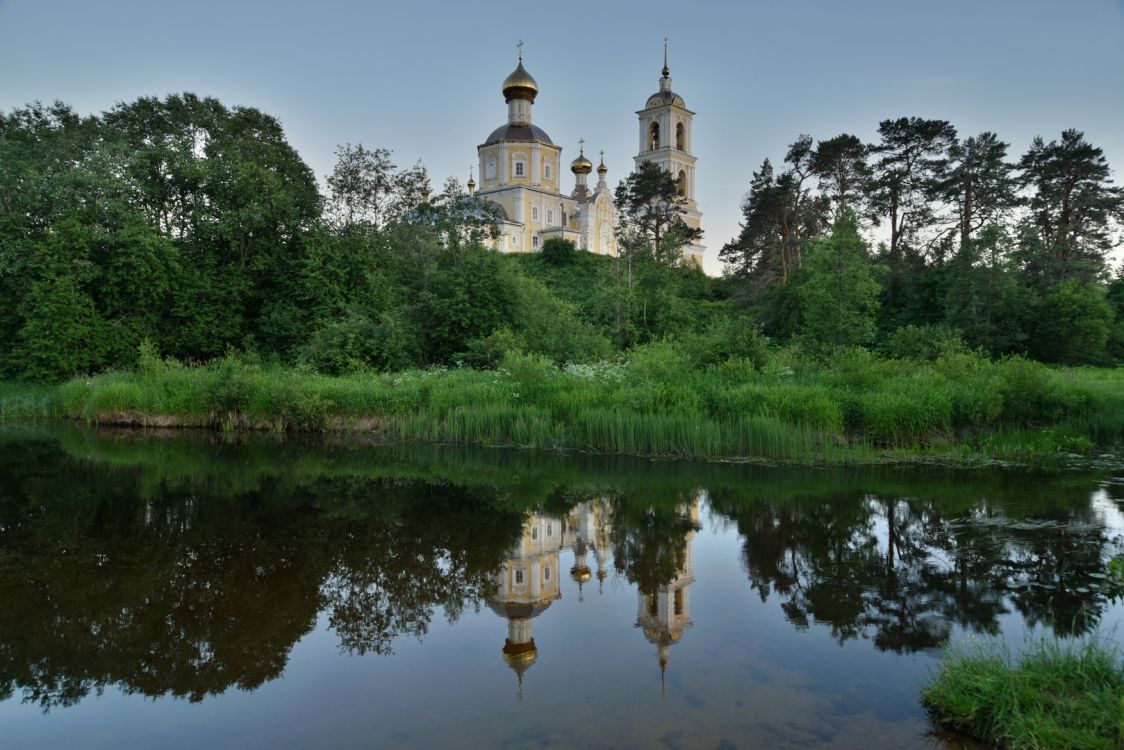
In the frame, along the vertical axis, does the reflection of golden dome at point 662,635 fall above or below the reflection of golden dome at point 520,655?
above

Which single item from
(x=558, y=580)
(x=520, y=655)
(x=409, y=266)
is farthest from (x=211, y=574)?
(x=409, y=266)

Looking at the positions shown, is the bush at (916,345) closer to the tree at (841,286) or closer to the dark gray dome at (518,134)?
the tree at (841,286)

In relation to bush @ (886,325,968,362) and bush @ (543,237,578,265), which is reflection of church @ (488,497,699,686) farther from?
bush @ (543,237,578,265)

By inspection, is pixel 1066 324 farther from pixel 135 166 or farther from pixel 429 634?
pixel 135 166

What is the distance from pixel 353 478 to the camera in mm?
12680

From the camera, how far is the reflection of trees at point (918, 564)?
642 cm

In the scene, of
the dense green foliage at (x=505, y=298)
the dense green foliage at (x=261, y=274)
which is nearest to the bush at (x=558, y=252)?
the dense green foliage at (x=505, y=298)

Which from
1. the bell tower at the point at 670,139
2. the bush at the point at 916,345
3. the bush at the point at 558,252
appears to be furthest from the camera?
the bell tower at the point at 670,139

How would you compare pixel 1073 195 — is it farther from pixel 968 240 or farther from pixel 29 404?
pixel 29 404

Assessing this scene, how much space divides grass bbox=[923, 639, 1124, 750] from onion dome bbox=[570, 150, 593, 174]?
6362 centimetres

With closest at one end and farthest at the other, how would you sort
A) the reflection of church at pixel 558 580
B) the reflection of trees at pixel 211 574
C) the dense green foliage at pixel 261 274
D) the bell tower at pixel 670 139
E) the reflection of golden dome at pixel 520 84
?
the reflection of trees at pixel 211 574 → the reflection of church at pixel 558 580 → the dense green foliage at pixel 261 274 → the reflection of golden dome at pixel 520 84 → the bell tower at pixel 670 139

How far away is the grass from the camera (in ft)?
13.5

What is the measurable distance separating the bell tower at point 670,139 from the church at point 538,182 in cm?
9

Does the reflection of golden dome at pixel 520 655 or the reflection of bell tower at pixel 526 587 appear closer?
the reflection of golden dome at pixel 520 655
